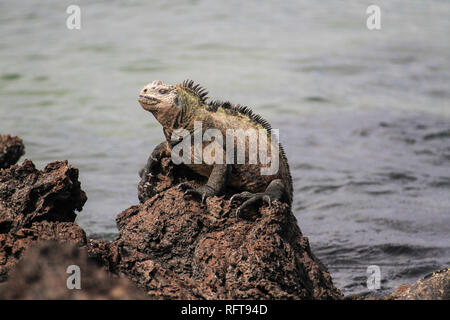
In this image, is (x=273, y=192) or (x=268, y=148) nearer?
(x=273, y=192)

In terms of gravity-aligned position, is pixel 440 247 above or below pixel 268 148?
below

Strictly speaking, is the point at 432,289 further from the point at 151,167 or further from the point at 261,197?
the point at 151,167

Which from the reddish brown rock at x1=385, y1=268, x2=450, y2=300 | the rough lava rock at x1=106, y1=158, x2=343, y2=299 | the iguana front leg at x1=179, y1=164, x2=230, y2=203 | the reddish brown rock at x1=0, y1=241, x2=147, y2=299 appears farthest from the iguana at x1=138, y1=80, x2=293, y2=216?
the reddish brown rock at x1=0, y1=241, x2=147, y2=299

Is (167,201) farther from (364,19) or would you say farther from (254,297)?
(364,19)

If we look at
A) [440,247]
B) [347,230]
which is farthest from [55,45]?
[440,247]

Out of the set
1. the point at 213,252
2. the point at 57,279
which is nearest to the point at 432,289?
the point at 213,252

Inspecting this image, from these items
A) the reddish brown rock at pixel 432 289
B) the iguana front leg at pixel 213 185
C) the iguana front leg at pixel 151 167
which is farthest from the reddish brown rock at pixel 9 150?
the reddish brown rock at pixel 432 289

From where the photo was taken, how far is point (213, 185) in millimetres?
4738

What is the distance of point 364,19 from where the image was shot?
931 inches

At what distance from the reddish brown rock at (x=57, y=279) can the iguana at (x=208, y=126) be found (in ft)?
4.20

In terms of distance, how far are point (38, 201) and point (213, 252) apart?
1.32 m

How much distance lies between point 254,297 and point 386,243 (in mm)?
4800
